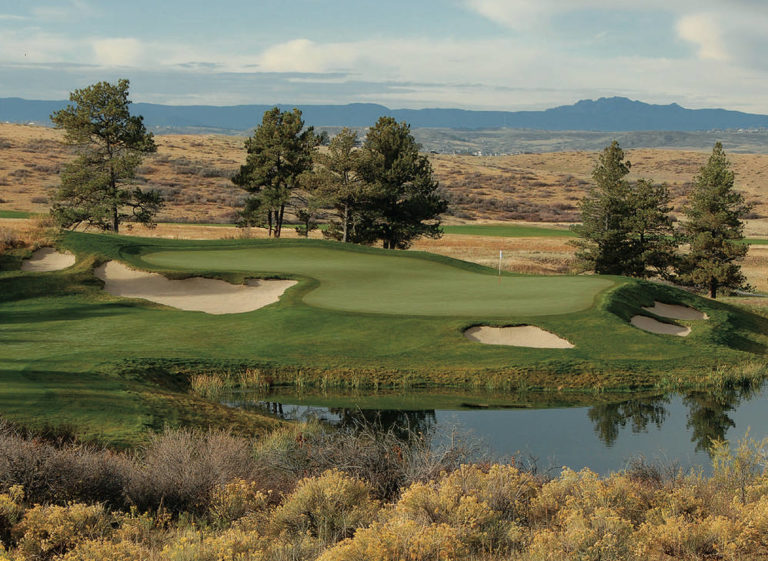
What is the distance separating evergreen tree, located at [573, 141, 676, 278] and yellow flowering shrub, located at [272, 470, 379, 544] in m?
39.0

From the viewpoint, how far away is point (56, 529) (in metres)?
8.81

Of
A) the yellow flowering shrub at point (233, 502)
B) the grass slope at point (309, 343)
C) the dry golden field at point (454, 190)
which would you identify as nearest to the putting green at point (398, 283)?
the grass slope at point (309, 343)

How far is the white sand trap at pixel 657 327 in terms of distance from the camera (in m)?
26.8

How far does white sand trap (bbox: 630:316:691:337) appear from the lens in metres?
26.8

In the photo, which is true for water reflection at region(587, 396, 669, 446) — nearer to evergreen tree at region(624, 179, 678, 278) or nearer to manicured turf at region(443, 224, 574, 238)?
evergreen tree at region(624, 179, 678, 278)

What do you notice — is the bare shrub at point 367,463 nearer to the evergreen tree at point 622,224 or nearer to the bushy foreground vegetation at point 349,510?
the bushy foreground vegetation at point 349,510

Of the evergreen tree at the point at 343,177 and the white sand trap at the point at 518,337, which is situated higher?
the evergreen tree at the point at 343,177

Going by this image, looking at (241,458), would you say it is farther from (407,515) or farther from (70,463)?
(407,515)

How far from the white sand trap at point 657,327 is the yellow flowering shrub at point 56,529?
20.7m

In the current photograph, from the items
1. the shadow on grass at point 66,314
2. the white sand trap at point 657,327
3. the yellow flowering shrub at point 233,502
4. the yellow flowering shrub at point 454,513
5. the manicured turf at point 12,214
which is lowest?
the manicured turf at point 12,214

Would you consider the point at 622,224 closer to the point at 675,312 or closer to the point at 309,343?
the point at 675,312

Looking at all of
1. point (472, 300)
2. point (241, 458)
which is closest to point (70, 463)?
point (241, 458)

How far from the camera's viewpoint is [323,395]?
20625 millimetres

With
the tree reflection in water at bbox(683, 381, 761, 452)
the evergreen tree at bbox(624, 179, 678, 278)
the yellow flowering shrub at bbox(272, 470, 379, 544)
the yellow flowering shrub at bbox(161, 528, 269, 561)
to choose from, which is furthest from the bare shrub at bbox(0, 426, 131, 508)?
the evergreen tree at bbox(624, 179, 678, 278)
